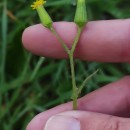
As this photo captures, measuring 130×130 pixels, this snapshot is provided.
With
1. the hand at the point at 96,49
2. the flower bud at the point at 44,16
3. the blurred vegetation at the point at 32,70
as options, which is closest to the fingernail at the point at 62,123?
the hand at the point at 96,49

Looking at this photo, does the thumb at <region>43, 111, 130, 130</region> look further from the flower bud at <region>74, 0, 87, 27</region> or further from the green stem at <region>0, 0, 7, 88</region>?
the green stem at <region>0, 0, 7, 88</region>

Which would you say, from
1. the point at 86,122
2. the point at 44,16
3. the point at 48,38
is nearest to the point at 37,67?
the point at 48,38

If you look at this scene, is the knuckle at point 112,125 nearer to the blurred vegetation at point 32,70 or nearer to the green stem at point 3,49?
the blurred vegetation at point 32,70

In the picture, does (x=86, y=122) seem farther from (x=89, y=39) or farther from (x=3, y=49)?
(x=3, y=49)

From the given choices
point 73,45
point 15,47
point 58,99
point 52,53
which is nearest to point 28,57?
point 15,47

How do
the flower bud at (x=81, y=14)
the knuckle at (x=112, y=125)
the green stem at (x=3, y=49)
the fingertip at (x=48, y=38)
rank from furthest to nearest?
the green stem at (x=3, y=49) < the fingertip at (x=48, y=38) < the flower bud at (x=81, y=14) < the knuckle at (x=112, y=125)

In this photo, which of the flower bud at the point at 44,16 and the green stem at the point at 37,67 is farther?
the green stem at the point at 37,67

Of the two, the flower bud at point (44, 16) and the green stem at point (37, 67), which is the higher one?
the flower bud at point (44, 16)
